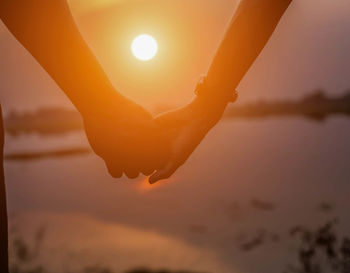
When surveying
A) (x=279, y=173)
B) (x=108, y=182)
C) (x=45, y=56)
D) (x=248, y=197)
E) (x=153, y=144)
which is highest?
(x=108, y=182)

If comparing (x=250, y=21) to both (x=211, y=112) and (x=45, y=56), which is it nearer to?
(x=211, y=112)

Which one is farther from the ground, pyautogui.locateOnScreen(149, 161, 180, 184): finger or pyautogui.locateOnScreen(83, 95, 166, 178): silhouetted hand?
pyautogui.locateOnScreen(83, 95, 166, 178): silhouetted hand

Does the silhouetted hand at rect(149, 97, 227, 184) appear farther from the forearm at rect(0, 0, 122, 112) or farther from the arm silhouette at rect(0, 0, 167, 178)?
the forearm at rect(0, 0, 122, 112)

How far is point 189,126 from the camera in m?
2.88

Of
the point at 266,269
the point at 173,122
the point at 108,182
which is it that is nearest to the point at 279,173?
the point at 108,182

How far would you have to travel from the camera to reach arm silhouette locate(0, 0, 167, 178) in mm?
2410

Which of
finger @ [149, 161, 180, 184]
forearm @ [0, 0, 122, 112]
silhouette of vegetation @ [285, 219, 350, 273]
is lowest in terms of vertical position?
silhouette of vegetation @ [285, 219, 350, 273]

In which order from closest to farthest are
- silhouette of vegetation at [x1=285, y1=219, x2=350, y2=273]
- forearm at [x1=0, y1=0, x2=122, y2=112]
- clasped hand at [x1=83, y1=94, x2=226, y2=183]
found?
forearm at [x1=0, y1=0, x2=122, y2=112], clasped hand at [x1=83, y1=94, x2=226, y2=183], silhouette of vegetation at [x1=285, y1=219, x2=350, y2=273]

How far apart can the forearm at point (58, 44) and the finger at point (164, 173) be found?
51 centimetres

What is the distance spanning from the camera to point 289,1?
Result: 94.6 inches

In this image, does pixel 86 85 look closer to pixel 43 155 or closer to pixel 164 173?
pixel 164 173

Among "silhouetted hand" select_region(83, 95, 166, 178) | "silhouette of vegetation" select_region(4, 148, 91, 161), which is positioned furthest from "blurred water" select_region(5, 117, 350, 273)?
"silhouette of vegetation" select_region(4, 148, 91, 161)

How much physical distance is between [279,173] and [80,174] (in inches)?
181

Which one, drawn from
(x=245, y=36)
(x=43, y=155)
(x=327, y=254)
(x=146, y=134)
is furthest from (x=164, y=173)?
(x=43, y=155)
